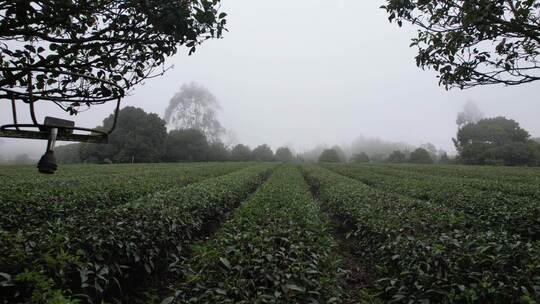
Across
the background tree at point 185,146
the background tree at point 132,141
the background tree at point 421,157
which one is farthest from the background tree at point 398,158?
the background tree at point 132,141

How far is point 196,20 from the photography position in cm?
334

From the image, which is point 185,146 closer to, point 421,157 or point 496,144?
point 421,157

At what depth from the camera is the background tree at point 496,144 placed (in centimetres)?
4766

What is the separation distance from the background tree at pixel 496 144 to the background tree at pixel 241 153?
145 ft

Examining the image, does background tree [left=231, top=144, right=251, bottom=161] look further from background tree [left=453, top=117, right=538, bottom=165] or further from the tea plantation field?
the tea plantation field

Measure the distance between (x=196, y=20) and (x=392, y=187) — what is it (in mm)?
13862

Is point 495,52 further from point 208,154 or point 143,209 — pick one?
point 208,154

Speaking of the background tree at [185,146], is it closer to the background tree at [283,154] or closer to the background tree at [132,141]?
the background tree at [132,141]

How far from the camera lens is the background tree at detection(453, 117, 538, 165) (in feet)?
156

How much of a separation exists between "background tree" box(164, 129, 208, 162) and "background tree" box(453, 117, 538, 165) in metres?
47.3

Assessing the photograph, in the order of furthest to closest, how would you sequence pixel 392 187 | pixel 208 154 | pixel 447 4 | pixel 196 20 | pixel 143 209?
1. pixel 208 154
2. pixel 392 187
3. pixel 143 209
4. pixel 447 4
5. pixel 196 20

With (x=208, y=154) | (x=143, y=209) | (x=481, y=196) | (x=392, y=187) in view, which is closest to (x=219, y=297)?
(x=143, y=209)

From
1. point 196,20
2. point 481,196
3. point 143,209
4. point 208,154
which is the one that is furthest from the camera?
point 208,154

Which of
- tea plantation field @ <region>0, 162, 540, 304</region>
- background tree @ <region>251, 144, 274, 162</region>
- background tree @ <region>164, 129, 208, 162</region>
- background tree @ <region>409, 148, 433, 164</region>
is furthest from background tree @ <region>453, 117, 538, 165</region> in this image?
tea plantation field @ <region>0, 162, 540, 304</region>
